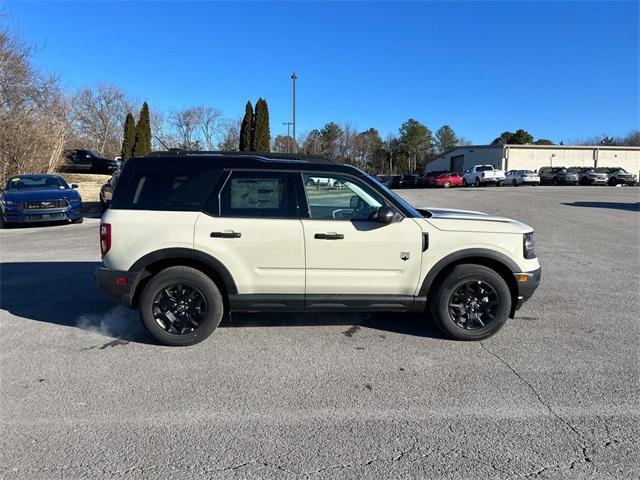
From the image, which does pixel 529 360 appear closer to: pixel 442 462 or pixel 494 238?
pixel 494 238

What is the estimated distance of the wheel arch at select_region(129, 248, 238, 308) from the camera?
170 inches

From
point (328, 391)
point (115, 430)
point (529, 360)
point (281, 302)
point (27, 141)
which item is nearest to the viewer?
point (115, 430)

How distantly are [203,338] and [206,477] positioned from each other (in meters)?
1.94

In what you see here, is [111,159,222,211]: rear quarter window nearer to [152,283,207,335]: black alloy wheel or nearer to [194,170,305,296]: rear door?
[194,170,305,296]: rear door

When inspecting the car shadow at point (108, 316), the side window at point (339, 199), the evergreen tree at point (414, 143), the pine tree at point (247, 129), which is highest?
the evergreen tree at point (414, 143)

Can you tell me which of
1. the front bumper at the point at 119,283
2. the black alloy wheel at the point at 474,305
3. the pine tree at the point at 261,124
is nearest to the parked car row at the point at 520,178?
the pine tree at the point at 261,124

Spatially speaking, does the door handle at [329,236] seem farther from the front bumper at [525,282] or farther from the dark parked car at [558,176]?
the dark parked car at [558,176]

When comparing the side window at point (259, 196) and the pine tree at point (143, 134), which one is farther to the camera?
the pine tree at point (143, 134)

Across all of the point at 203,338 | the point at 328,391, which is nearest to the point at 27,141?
the point at 203,338

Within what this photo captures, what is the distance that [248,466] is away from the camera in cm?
269

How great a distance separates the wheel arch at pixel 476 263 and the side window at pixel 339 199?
0.86 m

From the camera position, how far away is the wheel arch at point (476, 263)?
4.46m

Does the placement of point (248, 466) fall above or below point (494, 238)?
below

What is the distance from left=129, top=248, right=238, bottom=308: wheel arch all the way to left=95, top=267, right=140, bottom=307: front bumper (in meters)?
0.04
